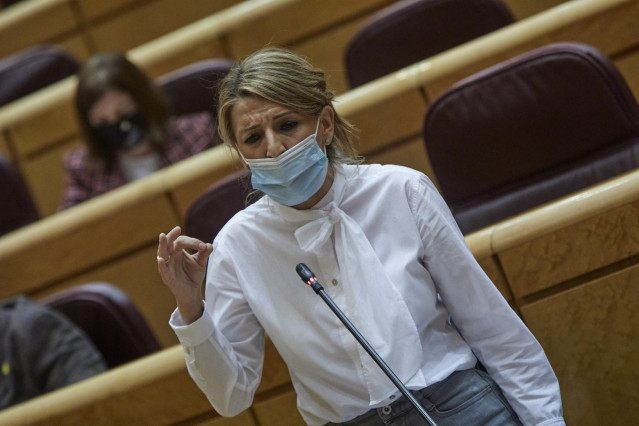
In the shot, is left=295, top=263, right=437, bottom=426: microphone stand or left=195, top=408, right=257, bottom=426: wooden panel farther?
left=195, top=408, right=257, bottom=426: wooden panel

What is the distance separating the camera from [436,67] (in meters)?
0.82

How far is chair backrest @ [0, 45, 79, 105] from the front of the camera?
1.29m

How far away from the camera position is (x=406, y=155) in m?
0.82

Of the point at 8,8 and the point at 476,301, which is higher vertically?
the point at 8,8

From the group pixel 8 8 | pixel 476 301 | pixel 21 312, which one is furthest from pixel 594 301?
pixel 8 8

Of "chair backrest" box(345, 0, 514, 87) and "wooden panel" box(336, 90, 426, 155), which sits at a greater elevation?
"chair backrest" box(345, 0, 514, 87)

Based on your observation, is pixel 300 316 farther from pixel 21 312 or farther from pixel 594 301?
pixel 21 312

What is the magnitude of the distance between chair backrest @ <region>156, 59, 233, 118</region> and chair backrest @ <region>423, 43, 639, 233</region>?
1.18 ft

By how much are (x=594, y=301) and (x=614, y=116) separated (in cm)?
20

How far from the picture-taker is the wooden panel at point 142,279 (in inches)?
34.5

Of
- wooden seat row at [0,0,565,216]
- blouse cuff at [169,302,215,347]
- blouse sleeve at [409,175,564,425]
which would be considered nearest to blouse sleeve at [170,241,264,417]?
blouse cuff at [169,302,215,347]

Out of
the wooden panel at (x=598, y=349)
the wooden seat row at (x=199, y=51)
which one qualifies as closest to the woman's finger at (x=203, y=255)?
the wooden panel at (x=598, y=349)

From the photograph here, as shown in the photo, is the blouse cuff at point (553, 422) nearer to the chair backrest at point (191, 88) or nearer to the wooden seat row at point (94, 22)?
the chair backrest at point (191, 88)

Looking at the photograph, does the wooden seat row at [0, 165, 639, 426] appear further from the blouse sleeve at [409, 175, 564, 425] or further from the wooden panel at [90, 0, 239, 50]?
the wooden panel at [90, 0, 239, 50]
